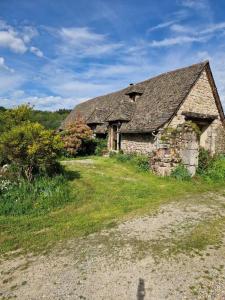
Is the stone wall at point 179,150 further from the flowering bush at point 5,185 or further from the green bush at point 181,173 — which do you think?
the flowering bush at point 5,185

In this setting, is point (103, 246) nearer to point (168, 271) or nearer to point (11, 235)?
point (168, 271)

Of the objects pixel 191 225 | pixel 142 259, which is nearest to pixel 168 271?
pixel 142 259

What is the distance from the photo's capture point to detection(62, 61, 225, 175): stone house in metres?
14.4

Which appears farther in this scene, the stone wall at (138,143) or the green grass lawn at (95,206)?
the stone wall at (138,143)

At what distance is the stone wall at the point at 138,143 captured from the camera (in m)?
17.8

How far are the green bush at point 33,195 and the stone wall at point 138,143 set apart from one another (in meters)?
8.05

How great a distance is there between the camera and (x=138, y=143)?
19.1 m

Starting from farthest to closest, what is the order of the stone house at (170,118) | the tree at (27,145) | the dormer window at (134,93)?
the dormer window at (134,93)
the stone house at (170,118)
the tree at (27,145)

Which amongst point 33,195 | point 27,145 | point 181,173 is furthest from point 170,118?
point 33,195

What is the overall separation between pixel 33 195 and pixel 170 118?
10194mm

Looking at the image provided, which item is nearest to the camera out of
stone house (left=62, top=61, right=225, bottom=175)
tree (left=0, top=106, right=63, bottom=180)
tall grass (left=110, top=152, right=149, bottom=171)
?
tree (left=0, top=106, right=63, bottom=180)

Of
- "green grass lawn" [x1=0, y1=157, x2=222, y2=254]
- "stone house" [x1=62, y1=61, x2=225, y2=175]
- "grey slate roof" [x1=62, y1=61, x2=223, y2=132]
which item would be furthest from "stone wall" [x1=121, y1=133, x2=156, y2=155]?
"green grass lawn" [x1=0, y1=157, x2=222, y2=254]

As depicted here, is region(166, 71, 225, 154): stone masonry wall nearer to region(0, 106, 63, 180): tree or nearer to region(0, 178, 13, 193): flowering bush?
region(0, 106, 63, 180): tree

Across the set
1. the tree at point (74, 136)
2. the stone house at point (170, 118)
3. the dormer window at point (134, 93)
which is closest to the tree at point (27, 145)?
the stone house at point (170, 118)
